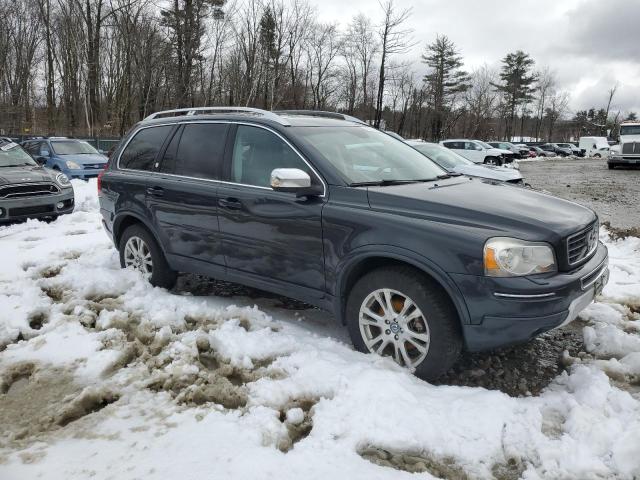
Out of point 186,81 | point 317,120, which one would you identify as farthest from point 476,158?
point 317,120

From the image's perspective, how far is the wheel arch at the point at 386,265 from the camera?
299 centimetres

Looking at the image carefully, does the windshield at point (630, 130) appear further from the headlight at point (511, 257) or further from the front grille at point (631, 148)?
the headlight at point (511, 257)

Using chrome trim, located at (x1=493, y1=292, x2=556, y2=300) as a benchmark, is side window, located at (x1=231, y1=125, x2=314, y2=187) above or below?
above

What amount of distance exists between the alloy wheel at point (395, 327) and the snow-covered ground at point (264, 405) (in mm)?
122

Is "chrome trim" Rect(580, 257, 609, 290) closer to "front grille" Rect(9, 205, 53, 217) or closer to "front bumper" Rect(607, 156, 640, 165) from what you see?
"front grille" Rect(9, 205, 53, 217)

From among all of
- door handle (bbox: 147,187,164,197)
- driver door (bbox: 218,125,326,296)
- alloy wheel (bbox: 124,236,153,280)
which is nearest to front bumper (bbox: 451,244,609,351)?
driver door (bbox: 218,125,326,296)

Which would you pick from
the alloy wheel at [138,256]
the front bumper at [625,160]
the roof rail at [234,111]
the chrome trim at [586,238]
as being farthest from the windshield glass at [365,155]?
the front bumper at [625,160]

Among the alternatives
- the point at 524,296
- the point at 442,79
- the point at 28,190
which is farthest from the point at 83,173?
the point at 442,79

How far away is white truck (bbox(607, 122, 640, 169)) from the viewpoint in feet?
85.5

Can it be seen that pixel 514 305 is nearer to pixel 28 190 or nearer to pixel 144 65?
pixel 28 190

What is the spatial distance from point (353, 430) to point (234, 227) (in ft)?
6.81

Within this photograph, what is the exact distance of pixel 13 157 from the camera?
9.57 m

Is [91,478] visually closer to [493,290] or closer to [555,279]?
[493,290]

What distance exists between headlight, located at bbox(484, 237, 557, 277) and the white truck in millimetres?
28277
